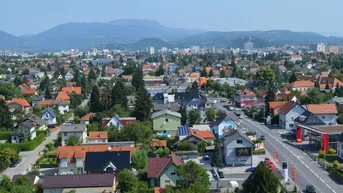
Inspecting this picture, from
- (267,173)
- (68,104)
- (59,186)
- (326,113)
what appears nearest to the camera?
(267,173)

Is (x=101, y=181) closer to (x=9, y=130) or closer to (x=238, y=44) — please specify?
(x=9, y=130)

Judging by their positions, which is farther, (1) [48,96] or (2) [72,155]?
(1) [48,96]

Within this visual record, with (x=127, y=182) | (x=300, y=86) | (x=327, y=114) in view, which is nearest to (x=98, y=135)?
(x=127, y=182)

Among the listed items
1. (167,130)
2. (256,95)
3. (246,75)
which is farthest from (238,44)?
(167,130)

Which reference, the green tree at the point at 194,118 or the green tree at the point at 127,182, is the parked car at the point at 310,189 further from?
the green tree at the point at 194,118

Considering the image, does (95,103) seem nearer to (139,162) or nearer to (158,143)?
(158,143)

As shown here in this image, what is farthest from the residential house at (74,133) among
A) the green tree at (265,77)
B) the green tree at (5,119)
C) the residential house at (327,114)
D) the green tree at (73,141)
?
the green tree at (265,77)

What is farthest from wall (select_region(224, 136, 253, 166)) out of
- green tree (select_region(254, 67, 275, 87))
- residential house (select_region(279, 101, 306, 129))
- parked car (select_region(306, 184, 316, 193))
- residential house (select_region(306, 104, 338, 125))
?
green tree (select_region(254, 67, 275, 87))
